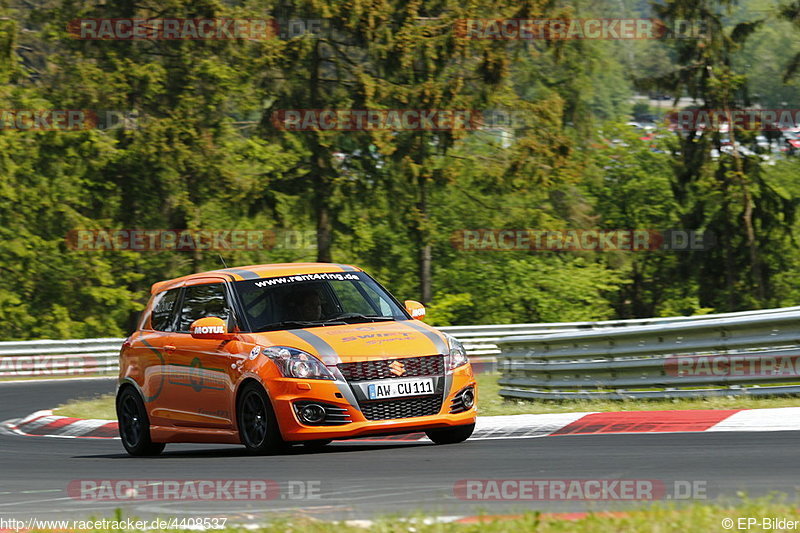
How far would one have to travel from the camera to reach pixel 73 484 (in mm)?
9070

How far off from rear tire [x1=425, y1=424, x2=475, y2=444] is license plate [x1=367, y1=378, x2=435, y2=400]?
661mm

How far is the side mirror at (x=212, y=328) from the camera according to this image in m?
10.5

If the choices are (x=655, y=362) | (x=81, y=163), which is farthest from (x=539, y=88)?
(x=655, y=362)

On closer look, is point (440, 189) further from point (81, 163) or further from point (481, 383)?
point (481, 383)

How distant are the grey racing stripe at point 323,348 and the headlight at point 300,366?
2.3 inches

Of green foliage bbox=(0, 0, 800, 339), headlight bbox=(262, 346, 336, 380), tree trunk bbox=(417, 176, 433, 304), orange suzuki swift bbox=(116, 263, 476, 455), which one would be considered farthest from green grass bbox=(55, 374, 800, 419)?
tree trunk bbox=(417, 176, 433, 304)

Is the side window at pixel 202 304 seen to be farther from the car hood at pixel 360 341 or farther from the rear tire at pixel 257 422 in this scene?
the rear tire at pixel 257 422

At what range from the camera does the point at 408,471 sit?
8.66m

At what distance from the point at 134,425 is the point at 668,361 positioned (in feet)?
17.4

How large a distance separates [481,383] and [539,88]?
99.0ft

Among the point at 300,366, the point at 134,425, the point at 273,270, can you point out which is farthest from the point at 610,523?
the point at 134,425

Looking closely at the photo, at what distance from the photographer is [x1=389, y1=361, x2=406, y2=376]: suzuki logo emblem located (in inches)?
390

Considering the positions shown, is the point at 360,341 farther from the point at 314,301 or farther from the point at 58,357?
the point at 58,357

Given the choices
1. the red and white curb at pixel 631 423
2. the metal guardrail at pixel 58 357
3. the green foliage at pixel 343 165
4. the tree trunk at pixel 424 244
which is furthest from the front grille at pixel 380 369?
the tree trunk at pixel 424 244
